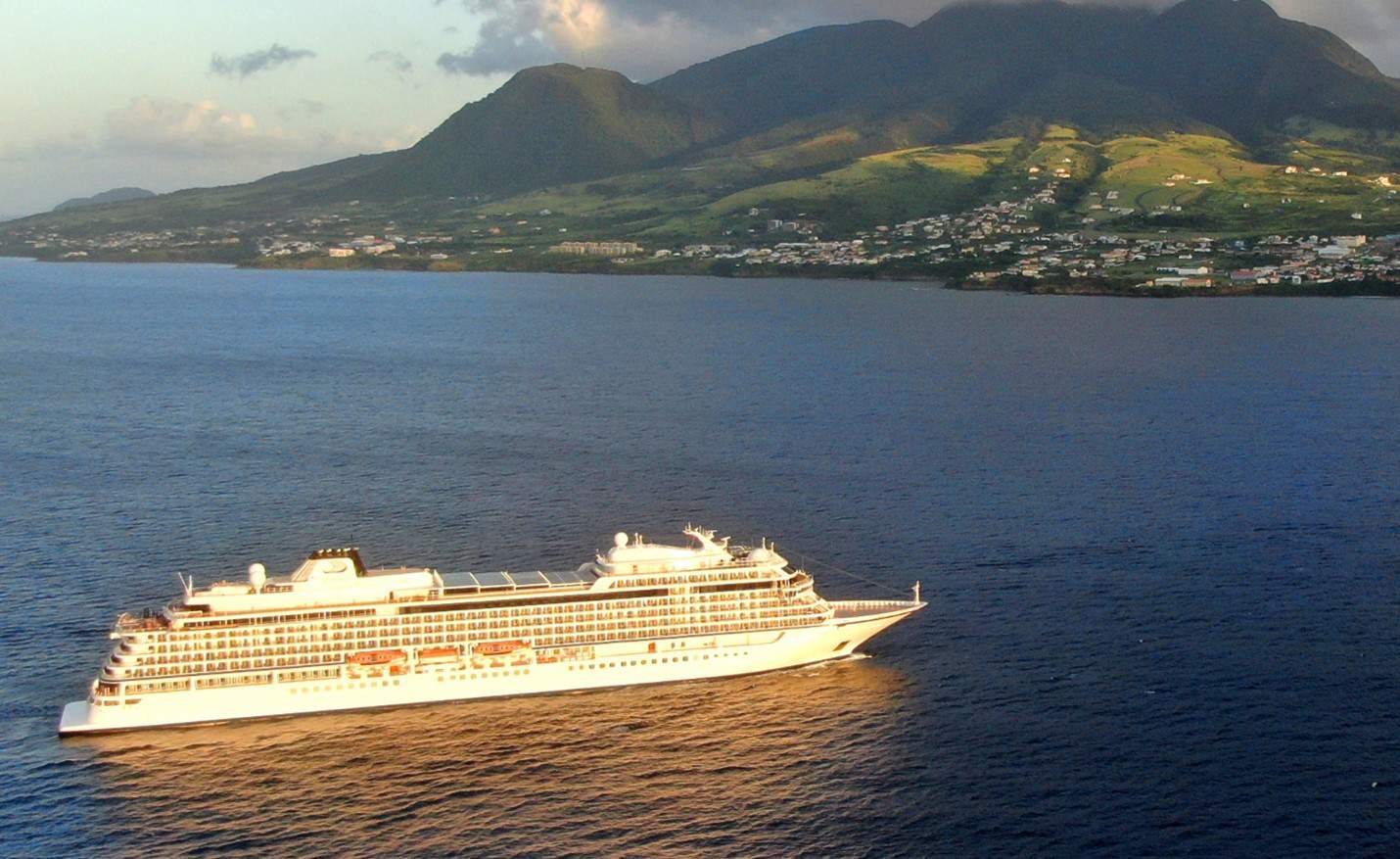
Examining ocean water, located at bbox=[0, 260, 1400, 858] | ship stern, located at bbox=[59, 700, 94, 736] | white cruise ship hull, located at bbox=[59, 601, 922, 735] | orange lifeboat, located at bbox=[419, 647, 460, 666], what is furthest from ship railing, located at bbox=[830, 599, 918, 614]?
ship stern, located at bbox=[59, 700, 94, 736]

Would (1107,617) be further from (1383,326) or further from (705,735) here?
(1383,326)

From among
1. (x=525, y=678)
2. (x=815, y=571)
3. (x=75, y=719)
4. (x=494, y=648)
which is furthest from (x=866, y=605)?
(x=75, y=719)

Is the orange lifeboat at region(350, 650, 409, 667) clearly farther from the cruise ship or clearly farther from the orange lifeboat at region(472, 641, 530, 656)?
the orange lifeboat at region(472, 641, 530, 656)

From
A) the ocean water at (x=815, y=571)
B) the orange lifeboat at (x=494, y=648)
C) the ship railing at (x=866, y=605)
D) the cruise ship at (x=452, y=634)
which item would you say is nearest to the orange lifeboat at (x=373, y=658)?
the cruise ship at (x=452, y=634)

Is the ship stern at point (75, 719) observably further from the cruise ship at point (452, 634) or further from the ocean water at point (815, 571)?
the ocean water at point (815, 571)

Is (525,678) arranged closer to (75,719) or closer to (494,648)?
(494,648)

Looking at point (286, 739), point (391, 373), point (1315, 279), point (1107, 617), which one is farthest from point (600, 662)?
point (1315, 279)
